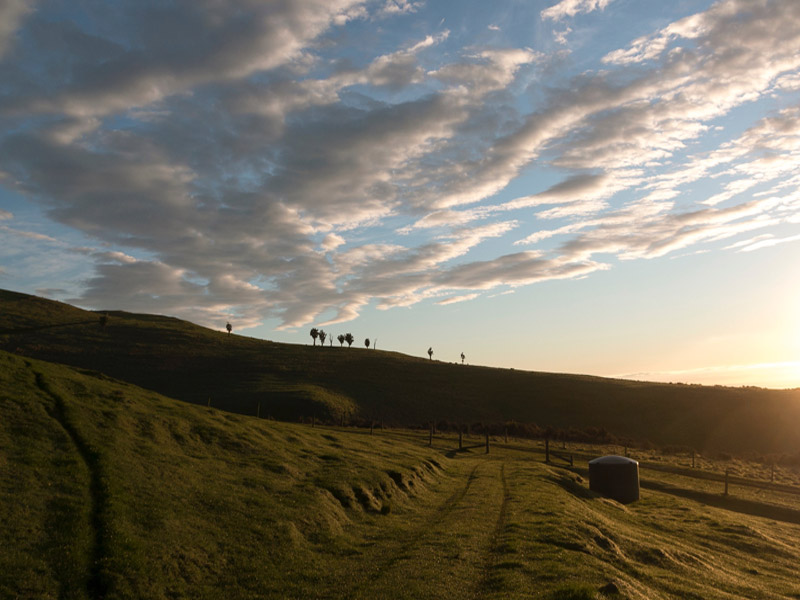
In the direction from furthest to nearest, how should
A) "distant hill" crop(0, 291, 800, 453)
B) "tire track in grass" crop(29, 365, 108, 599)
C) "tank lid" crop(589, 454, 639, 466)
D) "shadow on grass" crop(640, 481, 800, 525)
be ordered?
"distant hill" crop(0, 291, 800, 453), "tank lid" crop(589, 454, 639, 466), "shadow on grass" crop(640, 481, 800, 525), "tire track in grass" crop(29, 365, 108, 599)

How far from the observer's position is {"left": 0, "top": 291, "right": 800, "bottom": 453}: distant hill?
120 m

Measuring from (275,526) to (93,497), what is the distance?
6795 millimetres

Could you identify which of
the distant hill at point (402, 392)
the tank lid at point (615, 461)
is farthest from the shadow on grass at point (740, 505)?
the distant hill at point (402, 392)

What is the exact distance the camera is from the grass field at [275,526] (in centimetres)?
1789

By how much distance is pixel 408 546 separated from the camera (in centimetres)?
2430

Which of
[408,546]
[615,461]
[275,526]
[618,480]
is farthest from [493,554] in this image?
[615,461]

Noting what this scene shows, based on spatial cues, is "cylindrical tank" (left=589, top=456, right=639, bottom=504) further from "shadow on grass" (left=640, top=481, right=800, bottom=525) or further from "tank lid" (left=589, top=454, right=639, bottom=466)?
"shadow on grass" (left=640, top=481, right=800, bottom=525)

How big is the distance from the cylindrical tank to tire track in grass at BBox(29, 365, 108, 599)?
38953 millimetres

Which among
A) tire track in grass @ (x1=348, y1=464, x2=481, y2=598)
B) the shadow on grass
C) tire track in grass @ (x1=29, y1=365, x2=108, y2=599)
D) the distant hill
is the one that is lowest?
the shadow on grass

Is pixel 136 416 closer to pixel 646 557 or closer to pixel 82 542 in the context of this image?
pixel 82 542

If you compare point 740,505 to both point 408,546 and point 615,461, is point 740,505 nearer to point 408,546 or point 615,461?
point 615,461

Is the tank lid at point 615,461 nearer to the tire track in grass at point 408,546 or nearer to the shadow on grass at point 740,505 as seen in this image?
the shadow on grass at point 740,505

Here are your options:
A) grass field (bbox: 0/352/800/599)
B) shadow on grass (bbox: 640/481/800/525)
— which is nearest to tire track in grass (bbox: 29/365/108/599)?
grass field (bbox: 0/352/800/599)

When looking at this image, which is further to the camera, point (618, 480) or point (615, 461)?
point (615, 461)
